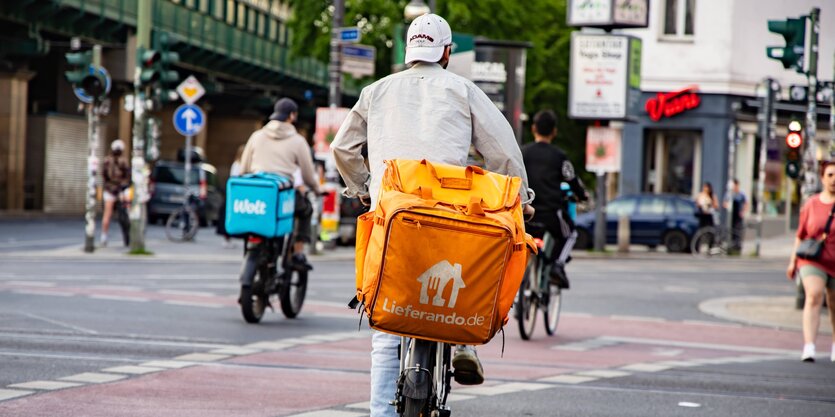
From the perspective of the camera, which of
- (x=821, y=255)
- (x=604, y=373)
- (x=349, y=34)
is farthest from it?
(x=349, y=34)

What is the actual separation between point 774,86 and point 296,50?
17142 mm

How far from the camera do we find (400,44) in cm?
3228

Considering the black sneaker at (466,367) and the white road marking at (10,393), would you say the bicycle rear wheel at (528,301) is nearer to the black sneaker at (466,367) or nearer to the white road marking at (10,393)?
the white road marking at (10,393)

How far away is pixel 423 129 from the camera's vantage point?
6195mm

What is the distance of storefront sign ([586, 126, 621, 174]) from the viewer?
34.7 meters

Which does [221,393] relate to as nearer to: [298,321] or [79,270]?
[298,321]

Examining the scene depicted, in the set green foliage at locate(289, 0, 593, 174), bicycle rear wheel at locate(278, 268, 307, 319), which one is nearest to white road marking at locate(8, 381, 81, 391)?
bicycle rear wheel at locate(278, 268, 307, 319)

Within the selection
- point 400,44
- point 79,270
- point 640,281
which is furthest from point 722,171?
point 79,270

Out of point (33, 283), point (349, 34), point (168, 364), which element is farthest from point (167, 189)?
point (168, 364)

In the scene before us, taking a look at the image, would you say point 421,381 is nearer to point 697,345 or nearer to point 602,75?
point 697,345

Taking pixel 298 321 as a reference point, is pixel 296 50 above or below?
above

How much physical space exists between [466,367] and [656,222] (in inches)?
1244

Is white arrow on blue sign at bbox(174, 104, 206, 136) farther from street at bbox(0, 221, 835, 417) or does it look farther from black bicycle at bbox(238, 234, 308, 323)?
black bicycle at bbox(238, 234, 308, 323)

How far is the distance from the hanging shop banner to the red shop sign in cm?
995
